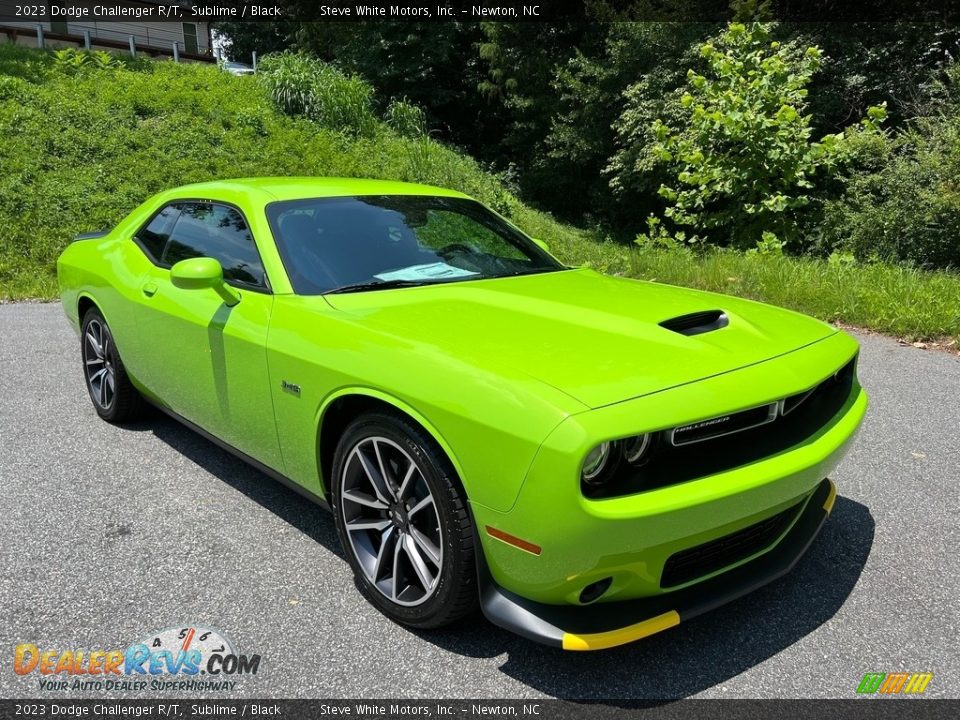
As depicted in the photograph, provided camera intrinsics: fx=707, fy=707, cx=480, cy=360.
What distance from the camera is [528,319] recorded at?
8.40ft

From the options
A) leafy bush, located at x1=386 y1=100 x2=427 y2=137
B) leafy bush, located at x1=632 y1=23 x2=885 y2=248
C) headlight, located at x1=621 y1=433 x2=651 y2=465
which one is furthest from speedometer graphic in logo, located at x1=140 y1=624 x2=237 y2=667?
leafy bush, located at x1=386 y1=100 x2=427 y2=137

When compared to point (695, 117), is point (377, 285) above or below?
below

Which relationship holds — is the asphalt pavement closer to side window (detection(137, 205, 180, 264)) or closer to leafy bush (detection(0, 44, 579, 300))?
side window (detection(137, 205, 180, 264))

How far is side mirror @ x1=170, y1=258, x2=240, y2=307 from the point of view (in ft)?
9.40

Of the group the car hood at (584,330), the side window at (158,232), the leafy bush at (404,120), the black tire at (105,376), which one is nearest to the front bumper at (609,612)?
the car hood at (584,330)

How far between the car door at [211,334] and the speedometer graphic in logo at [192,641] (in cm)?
71

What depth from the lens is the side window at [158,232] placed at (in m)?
3.84

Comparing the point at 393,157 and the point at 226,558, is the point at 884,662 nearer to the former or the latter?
the point at 226,558

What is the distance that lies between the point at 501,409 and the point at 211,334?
1.66 meters

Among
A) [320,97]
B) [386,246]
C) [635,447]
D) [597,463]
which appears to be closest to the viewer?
[597,463]

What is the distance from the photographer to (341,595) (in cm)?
261

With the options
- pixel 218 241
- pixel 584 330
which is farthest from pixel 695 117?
pixel 584 330

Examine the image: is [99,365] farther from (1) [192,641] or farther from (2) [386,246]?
(1) [192,641]

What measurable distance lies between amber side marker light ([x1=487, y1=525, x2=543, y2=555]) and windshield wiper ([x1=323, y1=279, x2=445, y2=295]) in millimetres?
1242
